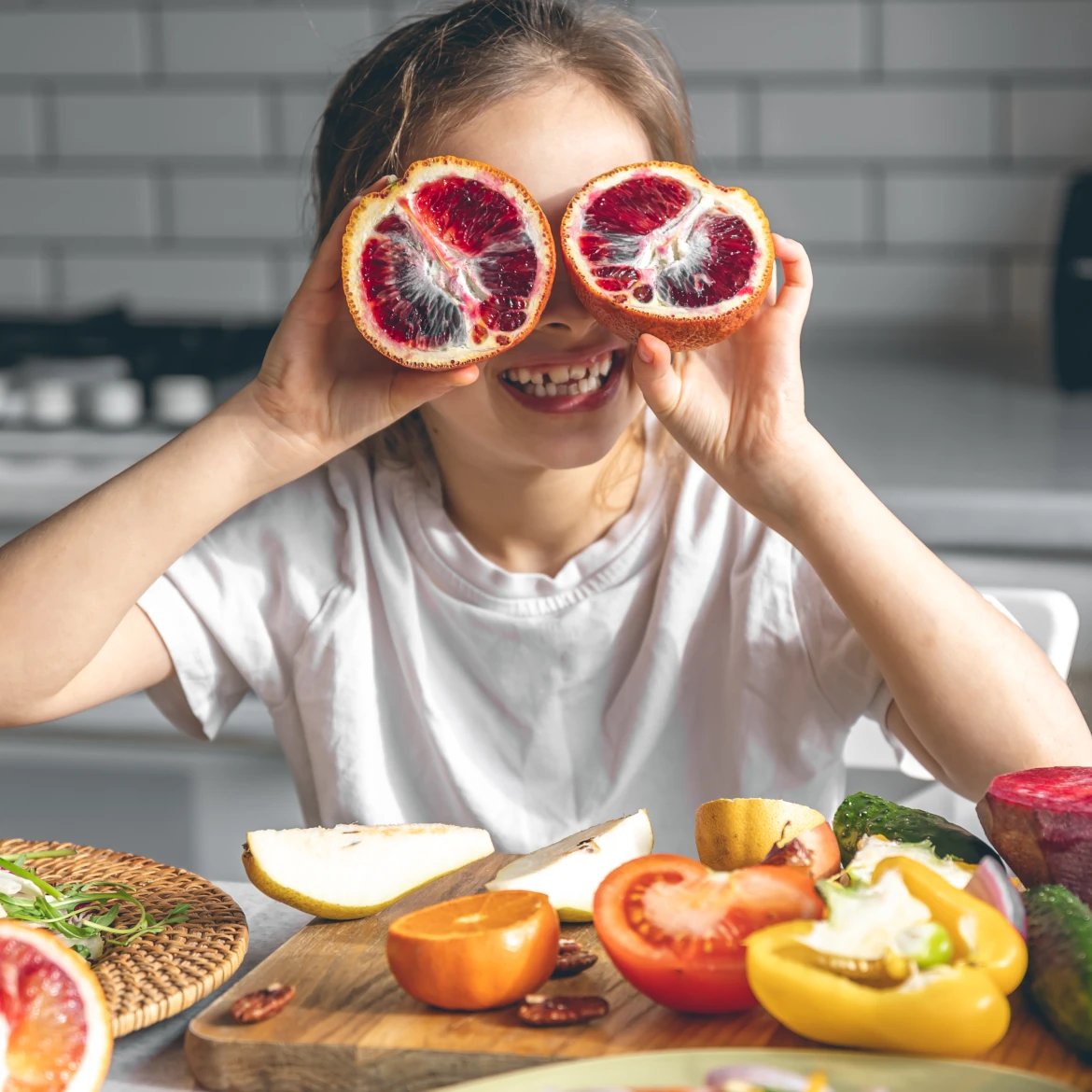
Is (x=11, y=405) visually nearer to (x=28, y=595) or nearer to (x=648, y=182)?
(x=28, y=595)

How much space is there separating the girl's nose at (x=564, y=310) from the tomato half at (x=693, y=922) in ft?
1.62

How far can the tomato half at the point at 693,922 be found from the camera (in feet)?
2.13

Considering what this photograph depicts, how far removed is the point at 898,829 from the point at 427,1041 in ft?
0.99

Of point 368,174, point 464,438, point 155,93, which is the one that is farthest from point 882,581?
point 155,93

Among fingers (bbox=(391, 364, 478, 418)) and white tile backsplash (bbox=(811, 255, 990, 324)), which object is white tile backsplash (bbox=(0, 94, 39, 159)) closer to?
white tile backsplash (bbox=(811, 255, 990, 324))

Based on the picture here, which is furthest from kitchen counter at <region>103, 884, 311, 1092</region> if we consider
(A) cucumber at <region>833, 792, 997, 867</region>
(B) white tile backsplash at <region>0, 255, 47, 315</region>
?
(B) white tile backsplash at <region>0, 255, 47, 315</region>

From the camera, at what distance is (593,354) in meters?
1.12

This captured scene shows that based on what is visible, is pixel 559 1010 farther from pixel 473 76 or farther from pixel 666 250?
pixel 473 76

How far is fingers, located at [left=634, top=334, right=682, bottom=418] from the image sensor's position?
1006 millimetres

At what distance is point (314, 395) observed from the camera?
43.7 inches

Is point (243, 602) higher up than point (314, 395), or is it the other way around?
point (314, 395)

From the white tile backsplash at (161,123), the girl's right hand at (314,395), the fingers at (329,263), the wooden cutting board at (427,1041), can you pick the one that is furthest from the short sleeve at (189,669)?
the white tile backsplash at (161,123)

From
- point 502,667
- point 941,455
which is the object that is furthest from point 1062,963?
point 941,455

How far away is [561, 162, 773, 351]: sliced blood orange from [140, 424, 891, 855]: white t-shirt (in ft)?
1.07
